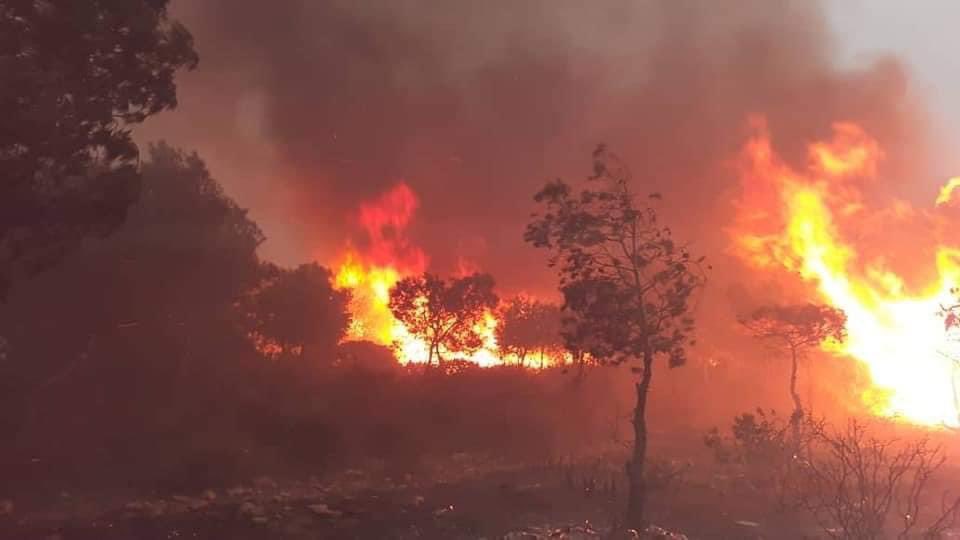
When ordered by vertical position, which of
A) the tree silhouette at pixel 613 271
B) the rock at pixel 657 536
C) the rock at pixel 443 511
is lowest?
the rock at pixel 443 511

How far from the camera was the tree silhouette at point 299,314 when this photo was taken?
5150 centimetres

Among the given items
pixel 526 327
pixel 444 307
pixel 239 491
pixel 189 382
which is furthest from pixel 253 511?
pixel 526 327

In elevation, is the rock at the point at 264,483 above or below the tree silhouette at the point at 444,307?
below

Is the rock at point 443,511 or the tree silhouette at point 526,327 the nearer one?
the rock at point 443,511

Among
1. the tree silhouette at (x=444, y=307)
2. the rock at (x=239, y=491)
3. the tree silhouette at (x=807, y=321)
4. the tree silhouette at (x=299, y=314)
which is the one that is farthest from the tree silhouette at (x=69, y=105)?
the tree silhouette at (x=444, y=307)

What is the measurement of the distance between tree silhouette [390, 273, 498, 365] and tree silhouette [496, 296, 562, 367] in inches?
287

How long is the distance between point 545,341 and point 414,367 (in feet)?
52.2

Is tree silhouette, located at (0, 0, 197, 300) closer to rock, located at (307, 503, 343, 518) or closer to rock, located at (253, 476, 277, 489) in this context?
rock, located at (307, 503, 343, 518)

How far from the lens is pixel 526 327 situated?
2749 inches

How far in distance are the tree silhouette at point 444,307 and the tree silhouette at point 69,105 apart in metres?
39.8

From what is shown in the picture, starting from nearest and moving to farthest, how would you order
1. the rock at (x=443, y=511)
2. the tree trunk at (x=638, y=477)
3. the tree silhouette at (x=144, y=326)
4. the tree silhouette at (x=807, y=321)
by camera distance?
the tree trunk at (x=638, y=477)
the rock at (x=443, y=511)
the tree silhouette at (x=144, y=326)
the tree silhouette at (x=807, y=321)

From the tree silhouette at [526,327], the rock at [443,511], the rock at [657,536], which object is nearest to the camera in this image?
the rock at [657,536]

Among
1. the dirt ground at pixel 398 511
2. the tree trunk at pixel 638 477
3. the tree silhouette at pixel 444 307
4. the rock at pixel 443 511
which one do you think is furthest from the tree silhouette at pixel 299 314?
the tree trunk at pixel 638 477

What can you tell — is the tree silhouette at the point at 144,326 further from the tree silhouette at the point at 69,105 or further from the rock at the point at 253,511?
the tree silhouette at the point at 69,105
